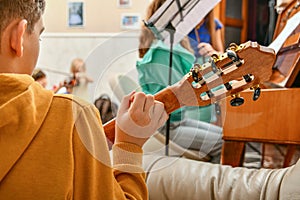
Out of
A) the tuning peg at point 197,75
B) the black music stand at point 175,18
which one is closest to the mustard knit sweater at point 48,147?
the tuning peg at point 197,75

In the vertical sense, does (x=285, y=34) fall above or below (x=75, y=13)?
below

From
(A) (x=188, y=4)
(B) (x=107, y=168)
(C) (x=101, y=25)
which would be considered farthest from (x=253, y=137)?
(C) (x=101, y=25)

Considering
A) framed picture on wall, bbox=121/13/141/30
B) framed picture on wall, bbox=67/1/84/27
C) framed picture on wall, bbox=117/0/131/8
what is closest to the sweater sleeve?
framed picture on wall, bbox=121/13/141/30

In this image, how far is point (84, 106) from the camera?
69cm

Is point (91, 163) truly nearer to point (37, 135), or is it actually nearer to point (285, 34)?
point (37, 135)

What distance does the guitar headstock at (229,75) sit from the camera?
80 centimetres

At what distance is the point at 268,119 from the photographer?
1523mm

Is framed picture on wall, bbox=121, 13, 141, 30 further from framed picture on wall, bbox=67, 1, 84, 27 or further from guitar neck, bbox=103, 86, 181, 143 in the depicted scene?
guitar neck, bbox=103, 86, 181, 143

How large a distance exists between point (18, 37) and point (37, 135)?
0.17 metres

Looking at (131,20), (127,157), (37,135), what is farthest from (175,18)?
(131,20)

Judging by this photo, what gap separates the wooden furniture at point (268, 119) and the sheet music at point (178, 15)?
0.35m

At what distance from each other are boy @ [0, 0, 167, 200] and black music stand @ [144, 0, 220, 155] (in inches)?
32.1

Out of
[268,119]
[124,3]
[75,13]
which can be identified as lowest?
[268,119]

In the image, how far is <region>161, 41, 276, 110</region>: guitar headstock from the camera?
31.6 inches
